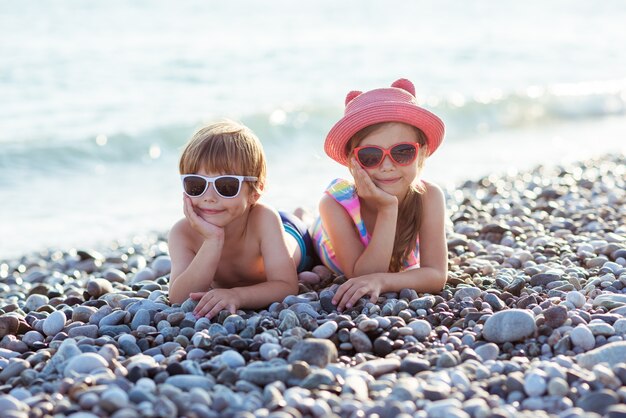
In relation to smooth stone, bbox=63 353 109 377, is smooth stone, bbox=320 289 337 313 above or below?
above

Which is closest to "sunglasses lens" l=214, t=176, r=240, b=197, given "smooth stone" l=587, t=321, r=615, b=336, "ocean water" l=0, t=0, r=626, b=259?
"smooth stone" l=587, t=321, r=615, b=336

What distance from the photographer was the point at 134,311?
15.1 ft

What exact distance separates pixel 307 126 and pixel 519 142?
353 centimetres

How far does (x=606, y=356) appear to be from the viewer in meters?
3.46

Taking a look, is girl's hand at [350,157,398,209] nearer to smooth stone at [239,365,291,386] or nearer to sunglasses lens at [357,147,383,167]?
sunglasses lens at [357,147,383,167]

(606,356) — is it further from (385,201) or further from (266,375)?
(385,201)

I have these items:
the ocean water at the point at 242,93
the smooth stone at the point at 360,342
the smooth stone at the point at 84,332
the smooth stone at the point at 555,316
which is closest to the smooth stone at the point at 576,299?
the smooth stone at the point at 555,316

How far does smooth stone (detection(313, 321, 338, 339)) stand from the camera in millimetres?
3908

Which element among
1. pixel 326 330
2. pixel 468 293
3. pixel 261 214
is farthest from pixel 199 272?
pixel 468 293

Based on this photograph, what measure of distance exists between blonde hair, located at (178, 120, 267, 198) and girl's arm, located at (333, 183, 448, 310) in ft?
2.77

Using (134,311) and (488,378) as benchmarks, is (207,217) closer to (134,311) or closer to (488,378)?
(134,311)

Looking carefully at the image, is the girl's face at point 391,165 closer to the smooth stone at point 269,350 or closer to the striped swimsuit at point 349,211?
the striped swimsuit at point 349,211

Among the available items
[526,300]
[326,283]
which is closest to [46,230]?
[326,283]

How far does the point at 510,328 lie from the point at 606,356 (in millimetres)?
512
